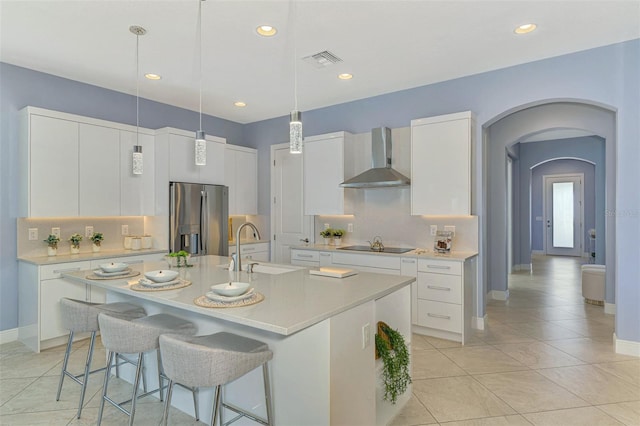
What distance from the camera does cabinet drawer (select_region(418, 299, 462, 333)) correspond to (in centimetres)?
372

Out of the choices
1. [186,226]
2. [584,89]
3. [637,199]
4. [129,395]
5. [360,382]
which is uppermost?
[584,89]

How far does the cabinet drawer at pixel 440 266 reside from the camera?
146 inches

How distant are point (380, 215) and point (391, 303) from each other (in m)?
2.53

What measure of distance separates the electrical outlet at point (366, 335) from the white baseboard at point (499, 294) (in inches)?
173

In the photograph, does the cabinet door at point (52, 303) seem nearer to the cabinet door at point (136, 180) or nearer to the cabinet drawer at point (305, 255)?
the cabinet door at point (136, 180)

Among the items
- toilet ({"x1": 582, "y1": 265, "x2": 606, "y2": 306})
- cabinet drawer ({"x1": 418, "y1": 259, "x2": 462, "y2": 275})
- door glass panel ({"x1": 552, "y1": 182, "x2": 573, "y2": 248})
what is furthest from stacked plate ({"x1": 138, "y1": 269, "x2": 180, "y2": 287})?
door glass panel ({"x1": 552, "y1": 182, "x2": 573, "y2": 248})

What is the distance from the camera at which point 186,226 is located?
15.4ft

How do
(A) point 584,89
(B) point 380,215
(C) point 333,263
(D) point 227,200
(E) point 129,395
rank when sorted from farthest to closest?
(D) point 227,200 → (B) point 380,215 → (C) point 333,263 → (A) point 584,89 → (E) point 129,395

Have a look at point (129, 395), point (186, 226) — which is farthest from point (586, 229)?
point (129, 395)

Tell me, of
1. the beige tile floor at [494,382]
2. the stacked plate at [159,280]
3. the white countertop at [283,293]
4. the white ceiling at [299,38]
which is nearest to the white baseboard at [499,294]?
the beige tile floor at [494,382]

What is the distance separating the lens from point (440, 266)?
12.5 feet

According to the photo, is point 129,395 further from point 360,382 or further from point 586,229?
point 586,229

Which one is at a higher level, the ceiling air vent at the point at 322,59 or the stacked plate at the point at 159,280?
the ceiling air vent at the point at 322,59

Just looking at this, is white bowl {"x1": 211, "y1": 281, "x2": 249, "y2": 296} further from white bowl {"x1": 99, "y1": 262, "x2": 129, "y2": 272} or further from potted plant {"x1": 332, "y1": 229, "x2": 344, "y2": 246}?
potted plant {"x1": 332, "y1": 229, "x2": 344, "y2": 246}
